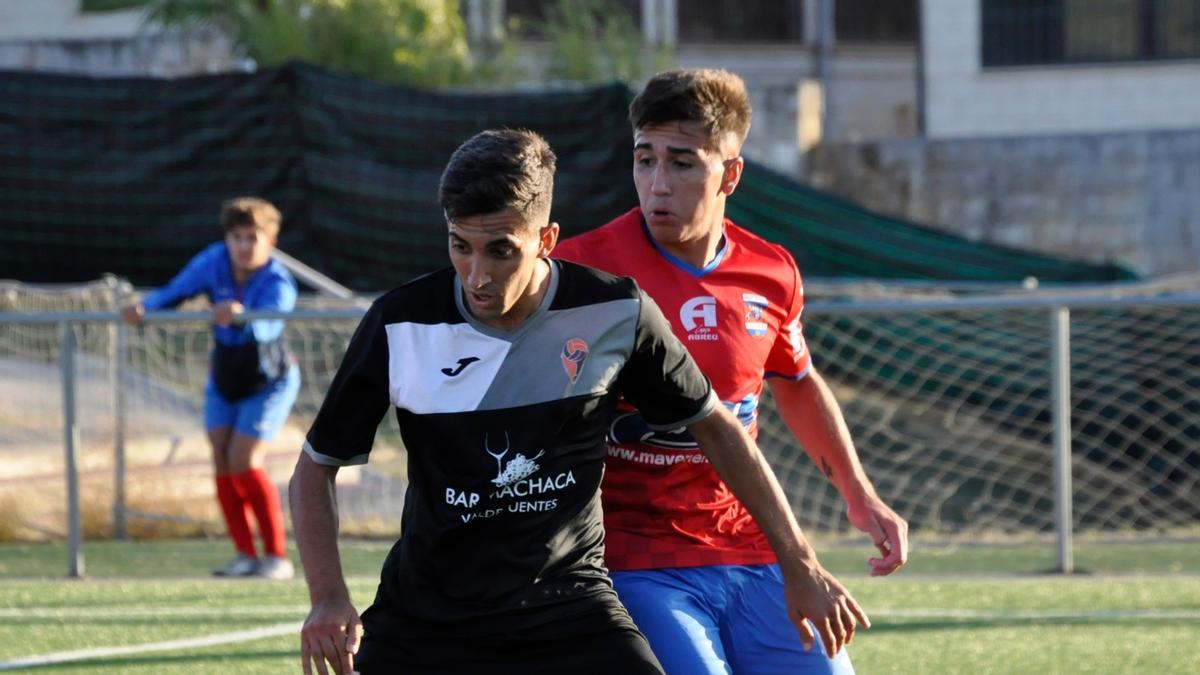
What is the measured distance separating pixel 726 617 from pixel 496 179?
4.26 feet

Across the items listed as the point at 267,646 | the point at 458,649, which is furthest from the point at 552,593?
the point at 267,646

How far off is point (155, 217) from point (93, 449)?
13.4ft

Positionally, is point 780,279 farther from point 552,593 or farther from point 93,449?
point 93,449

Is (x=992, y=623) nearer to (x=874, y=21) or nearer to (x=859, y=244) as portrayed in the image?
(x=859, y=244)

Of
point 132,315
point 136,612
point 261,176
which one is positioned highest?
point 261,176

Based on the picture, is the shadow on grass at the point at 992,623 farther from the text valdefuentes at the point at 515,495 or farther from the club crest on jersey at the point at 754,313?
the text valdefuentes at the point at 515,495

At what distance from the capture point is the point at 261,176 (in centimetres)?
1412

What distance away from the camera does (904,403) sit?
40.1ft

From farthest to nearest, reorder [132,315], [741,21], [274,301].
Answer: [741,21] → [274,301] → [132,315]

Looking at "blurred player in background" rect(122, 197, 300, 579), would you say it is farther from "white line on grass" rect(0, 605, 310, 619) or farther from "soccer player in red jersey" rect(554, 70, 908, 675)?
"soccer player in red jersey" rect(554, 70, 908, 675)

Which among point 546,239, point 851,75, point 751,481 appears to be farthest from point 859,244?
point 851,75

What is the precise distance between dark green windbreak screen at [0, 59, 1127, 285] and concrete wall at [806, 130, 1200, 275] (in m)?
4.48

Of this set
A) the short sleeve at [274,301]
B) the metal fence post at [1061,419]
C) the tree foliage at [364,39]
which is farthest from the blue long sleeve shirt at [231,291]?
the tree foliage at [364,39]

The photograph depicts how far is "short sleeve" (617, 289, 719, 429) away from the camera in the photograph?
149 inches
